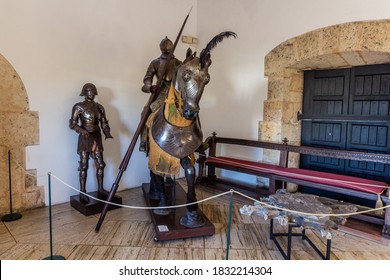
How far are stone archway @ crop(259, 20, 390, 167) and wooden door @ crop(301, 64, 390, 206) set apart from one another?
11cm

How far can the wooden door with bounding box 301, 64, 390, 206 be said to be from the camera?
3.18m

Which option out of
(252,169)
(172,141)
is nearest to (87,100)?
(172,141)

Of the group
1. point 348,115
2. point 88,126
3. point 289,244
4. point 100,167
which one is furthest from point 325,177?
point 88,126

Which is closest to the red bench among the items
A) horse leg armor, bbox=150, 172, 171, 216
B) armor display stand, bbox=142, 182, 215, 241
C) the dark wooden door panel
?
the dark wooden door panel

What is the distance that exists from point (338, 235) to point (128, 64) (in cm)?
309

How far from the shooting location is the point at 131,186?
404 cm

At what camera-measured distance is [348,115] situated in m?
3.38

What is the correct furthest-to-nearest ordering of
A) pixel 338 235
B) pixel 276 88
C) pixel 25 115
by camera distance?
1. pixel 276 88
2. pixel 25 115
3. pixel 338 235

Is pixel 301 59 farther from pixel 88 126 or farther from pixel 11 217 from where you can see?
pixel 11 217

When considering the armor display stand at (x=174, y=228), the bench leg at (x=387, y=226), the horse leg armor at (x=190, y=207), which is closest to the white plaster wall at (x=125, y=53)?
the armor display stand at (x=174, y=228)

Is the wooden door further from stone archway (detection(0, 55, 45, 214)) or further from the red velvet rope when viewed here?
stone archway (detection(0, 55, 45, 214))

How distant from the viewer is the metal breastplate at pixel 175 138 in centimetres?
239

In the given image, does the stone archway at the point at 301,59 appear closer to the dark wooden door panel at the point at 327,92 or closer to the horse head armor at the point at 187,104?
the dark wooden door panel at the point at 327,92
